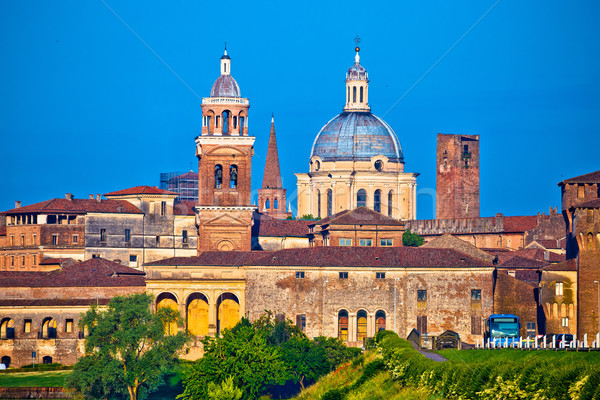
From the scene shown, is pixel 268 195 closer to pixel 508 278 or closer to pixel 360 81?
pixel 360 81

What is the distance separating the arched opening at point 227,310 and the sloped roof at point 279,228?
16.8 m

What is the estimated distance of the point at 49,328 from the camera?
287ft

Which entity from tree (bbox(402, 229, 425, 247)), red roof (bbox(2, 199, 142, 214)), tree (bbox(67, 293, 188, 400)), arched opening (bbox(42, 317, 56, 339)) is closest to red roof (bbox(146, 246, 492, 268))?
arched opening (bbox(42, 317, 56, 339))

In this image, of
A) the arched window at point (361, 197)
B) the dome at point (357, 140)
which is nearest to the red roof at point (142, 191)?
the arched window at point (361, 197)

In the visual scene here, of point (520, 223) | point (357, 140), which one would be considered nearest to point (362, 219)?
point (520, 223)

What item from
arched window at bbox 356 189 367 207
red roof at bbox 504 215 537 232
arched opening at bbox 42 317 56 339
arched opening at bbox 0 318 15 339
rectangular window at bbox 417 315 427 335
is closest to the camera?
rectangular window at bbox 417 315 427 335

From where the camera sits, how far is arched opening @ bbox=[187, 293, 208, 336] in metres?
89.1

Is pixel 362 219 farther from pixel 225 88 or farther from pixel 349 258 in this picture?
pixel 225 88

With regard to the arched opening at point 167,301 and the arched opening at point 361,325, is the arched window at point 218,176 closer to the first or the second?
the arched opening at point 167,301

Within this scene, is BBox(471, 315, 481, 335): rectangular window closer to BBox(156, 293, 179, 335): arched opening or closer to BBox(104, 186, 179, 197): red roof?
BBox(156, 293, 179, 335): arched opening

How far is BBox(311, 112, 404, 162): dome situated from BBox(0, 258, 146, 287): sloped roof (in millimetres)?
38769

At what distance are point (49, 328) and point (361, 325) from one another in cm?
2020

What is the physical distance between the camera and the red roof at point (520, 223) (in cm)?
11478

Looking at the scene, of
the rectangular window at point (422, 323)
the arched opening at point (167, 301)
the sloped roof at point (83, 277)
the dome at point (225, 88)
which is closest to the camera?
the rectangular window at point (422, 323)
